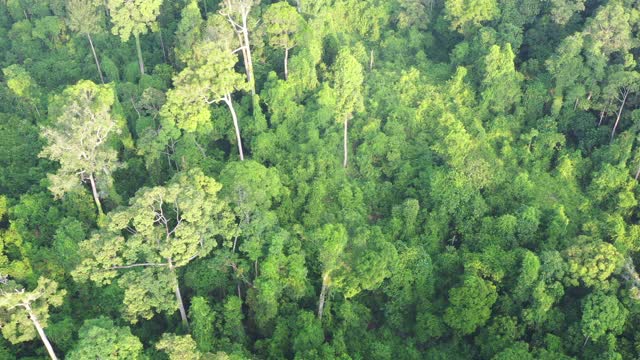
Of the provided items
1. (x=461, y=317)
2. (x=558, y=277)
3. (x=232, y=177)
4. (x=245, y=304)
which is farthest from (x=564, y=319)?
(x=232, y=177)

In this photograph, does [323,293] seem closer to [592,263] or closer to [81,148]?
[81,148]

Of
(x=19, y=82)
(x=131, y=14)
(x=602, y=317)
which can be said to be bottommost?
(x=602, y=317)

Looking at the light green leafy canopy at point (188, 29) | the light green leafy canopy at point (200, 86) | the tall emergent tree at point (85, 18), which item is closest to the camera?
the light green leafy canopy at point (200, 86)

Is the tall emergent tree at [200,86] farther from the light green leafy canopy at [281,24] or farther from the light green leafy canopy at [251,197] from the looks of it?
the light green leafy canopy at [281,24]

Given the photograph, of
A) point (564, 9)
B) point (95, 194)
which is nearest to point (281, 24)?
point (95, 194)

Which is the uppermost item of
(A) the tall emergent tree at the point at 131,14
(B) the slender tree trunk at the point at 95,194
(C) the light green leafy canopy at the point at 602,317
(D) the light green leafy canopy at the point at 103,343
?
(A) the tall emergent tree at the point at 131,14

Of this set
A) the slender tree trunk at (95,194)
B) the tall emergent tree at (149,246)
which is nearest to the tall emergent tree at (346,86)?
the tall emergent tree at (149,246)
